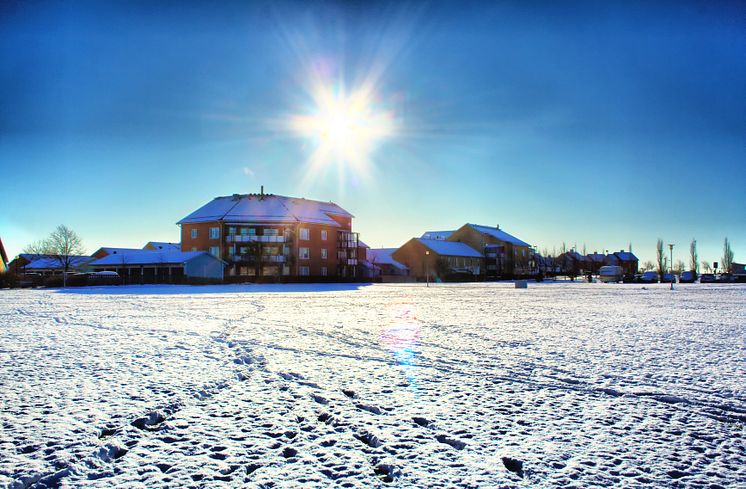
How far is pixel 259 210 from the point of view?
67.4 metres

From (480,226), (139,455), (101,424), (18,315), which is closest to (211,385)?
(101,424)

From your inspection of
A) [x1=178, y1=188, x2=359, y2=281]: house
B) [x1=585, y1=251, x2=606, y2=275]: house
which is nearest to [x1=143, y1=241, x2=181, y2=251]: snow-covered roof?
[x1=178, y1=188, x2=359, y2=281]: house

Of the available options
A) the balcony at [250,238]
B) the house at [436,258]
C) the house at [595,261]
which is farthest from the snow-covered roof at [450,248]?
the house at [595,261]

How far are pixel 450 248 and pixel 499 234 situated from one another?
18905mm

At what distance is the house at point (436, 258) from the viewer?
84.6 meters

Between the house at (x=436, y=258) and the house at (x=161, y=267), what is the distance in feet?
127

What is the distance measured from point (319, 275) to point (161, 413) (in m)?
62.7

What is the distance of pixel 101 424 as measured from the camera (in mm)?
4805

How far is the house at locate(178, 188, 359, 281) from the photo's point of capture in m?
63.9

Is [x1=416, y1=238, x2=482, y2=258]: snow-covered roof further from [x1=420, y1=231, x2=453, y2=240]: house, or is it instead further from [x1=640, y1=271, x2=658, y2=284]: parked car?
[x1=640, y1=271, x2=658, y2=284]: parked car

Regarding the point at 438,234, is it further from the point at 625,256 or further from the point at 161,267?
the point at 625,256

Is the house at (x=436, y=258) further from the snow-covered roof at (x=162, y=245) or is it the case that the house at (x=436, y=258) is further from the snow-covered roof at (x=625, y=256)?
the snow-covered roof at (x=625, y=256)

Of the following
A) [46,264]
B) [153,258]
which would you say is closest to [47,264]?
[46,264]

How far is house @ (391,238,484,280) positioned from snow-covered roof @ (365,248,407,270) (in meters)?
1.42
